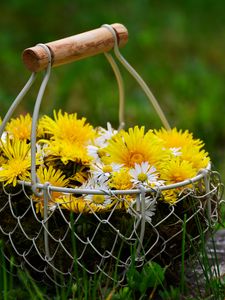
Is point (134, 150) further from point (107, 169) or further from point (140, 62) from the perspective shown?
point (140, 62)

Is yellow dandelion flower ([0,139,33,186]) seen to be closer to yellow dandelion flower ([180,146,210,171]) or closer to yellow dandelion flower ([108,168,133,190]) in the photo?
yellow dandelion flower ([108,168,133,190])

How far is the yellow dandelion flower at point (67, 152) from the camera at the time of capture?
148 centimetres

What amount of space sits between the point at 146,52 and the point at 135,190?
2.54 m

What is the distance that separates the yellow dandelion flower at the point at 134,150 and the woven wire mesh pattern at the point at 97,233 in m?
0.08

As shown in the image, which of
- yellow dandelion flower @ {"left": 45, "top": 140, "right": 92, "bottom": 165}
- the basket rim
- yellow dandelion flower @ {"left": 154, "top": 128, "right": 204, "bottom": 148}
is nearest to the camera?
the basket rim

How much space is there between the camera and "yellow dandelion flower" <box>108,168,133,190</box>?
1428mm

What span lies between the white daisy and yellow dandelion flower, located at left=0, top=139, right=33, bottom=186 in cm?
21

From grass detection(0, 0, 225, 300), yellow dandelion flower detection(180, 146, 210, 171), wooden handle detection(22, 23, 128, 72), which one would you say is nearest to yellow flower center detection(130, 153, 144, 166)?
yellow dandelion flower detection(180, 146, 210, 171)

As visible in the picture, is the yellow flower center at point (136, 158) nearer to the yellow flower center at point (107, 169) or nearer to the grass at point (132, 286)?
the yellow flower center at point (107, 169)

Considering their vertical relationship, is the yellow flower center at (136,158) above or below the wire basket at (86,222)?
above

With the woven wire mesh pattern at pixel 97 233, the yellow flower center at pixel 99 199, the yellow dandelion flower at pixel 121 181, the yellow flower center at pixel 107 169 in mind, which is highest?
the yellow flower center at pixel 107 169

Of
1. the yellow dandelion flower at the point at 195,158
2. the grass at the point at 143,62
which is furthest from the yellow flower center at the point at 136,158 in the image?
the grass at the point at 143,62

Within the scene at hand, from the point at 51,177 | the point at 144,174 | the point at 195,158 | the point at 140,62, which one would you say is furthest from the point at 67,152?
the point at 140,62

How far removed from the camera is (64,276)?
4.84 feet
